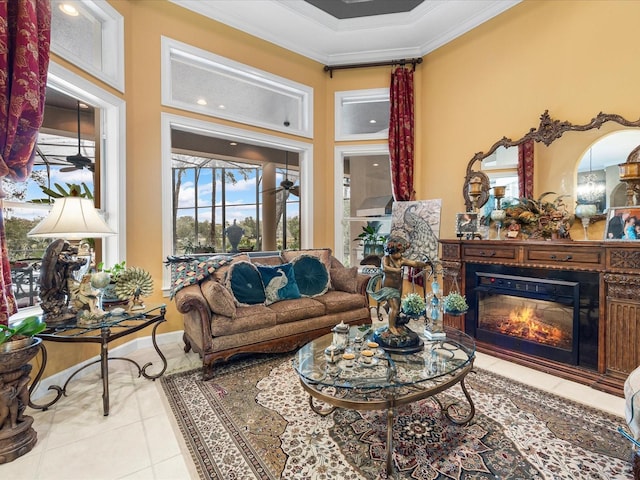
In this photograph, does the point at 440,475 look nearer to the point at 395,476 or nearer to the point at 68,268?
the point at 395,476

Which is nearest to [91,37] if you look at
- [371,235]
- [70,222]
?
[70,222]

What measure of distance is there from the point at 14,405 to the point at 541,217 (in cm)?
417

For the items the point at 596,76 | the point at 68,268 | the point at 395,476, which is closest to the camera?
the point at 395,476

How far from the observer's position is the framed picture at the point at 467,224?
3.50 metres

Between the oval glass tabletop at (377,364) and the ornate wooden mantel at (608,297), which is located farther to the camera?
the ornate wooden mantel at (608,297)

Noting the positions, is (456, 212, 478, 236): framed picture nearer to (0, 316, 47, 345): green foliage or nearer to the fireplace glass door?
the fireplace glass door

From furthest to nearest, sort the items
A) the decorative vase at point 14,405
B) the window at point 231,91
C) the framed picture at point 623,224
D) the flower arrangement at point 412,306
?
the window at point 231,91
the framed picture at point 623,224
the flower arrangement at point 412,306
the decorative vase at point 14,405

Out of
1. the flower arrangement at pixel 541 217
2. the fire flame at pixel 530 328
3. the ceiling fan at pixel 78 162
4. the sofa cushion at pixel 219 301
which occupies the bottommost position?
the fire flame at pixel 530 328

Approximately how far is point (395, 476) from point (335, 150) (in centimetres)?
396

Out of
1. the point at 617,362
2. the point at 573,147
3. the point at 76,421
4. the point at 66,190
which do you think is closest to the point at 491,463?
the point at 617,362

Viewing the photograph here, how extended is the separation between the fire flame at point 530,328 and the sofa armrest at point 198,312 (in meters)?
2.79

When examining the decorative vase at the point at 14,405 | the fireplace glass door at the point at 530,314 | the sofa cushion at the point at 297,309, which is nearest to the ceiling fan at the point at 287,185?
the sofa cushion at the point at 297,309

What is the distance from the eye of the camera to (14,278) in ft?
7.64

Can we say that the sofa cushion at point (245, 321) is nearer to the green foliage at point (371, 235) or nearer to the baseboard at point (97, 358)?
the baseboard at point (97, 358)
